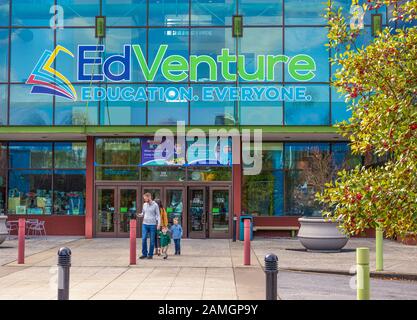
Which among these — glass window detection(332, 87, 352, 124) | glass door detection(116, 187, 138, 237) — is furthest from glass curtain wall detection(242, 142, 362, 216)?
glass door detection(116, 187, 138, 237)

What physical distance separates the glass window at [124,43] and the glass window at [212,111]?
95.6 inches

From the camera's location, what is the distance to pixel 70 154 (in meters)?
27.9

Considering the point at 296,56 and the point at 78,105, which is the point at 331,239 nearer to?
the point at 296,56

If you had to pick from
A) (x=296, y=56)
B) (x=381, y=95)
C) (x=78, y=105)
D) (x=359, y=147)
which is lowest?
(x=359, y=147)

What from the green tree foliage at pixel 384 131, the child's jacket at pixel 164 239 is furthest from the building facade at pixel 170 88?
the green tree foliage at pixel 384 131

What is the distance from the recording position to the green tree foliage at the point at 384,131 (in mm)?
9062

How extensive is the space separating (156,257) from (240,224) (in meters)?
7.98

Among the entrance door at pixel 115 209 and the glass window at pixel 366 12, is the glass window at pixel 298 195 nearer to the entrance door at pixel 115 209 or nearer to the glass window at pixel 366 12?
the entrance door at pixel 115 209

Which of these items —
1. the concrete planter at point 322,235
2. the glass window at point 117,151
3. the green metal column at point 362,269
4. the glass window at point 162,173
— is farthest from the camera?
the glass window at point 117,151

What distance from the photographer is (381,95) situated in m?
9.82

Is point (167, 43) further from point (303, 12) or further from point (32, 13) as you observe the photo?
point (32, 13)

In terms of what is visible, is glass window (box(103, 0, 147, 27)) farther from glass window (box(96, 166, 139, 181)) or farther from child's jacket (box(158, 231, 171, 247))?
child's jacket (box(158, 231, 171, 247))
